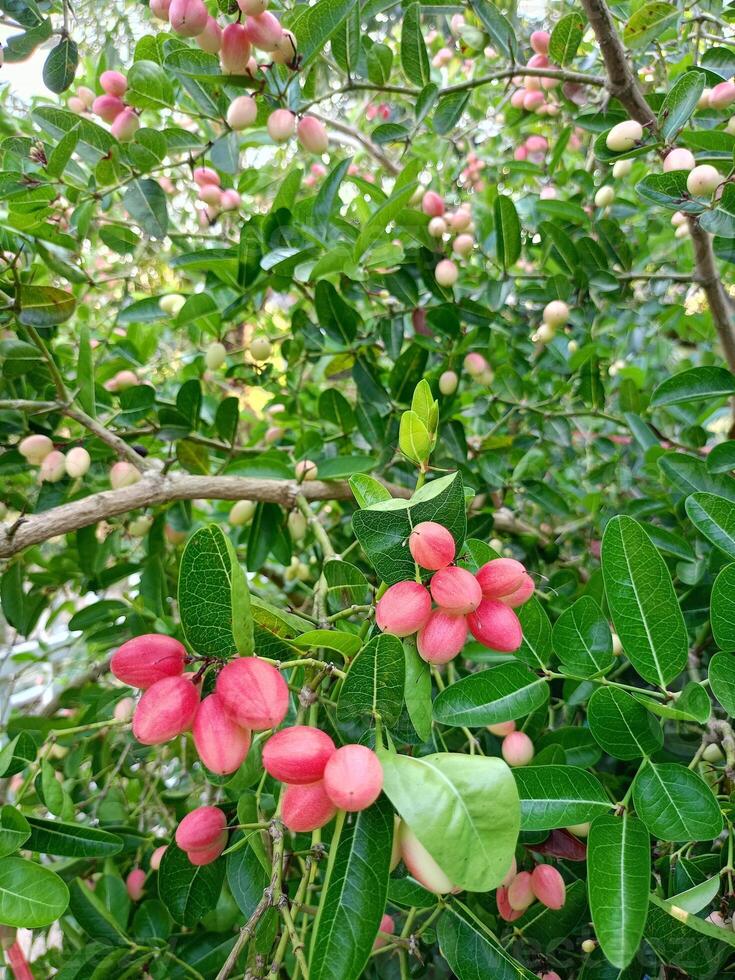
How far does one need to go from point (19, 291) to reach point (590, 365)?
0.96 meters

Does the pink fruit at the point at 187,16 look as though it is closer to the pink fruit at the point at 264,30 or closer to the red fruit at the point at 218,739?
the pink fruit at the point at 264,30

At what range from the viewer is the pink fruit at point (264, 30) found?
827 mm

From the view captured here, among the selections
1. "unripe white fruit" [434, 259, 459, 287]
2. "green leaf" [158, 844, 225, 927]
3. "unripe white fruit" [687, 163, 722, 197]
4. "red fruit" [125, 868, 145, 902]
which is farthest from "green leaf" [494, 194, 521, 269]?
"red fruit" [125, 868, 145, 902]

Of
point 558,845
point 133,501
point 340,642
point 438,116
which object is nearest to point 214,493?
point 133,501

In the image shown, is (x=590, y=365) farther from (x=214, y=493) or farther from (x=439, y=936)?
(x=439, y=936)

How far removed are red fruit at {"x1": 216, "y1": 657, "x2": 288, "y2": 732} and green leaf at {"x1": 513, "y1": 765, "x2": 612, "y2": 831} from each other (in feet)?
0.89

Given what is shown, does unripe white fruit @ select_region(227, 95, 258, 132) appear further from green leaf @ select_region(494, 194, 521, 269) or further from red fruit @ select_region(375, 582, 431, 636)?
red fruit @ select_region(375, 582, 431, 636)

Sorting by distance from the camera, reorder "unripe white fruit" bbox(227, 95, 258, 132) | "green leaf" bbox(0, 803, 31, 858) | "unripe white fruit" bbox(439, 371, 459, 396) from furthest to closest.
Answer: "unripe white fruit" bbox(439, 371, 459, 396)
"unripe white fruit" bbox(227, 95, 258, 132)
"green leaf" bbox(0, 803, 31, 858)

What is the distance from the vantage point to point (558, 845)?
2.28ft

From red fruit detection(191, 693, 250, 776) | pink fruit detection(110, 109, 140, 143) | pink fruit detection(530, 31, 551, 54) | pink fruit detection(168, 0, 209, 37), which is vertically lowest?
red fruit detection(191, 693, 250, 776)

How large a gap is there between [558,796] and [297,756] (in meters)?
0.29

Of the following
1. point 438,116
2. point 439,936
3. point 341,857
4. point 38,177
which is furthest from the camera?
point 438,116

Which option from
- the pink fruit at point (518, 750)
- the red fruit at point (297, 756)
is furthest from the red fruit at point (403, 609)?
the pink fruit at point (518, 750)

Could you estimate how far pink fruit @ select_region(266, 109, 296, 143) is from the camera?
96cm
